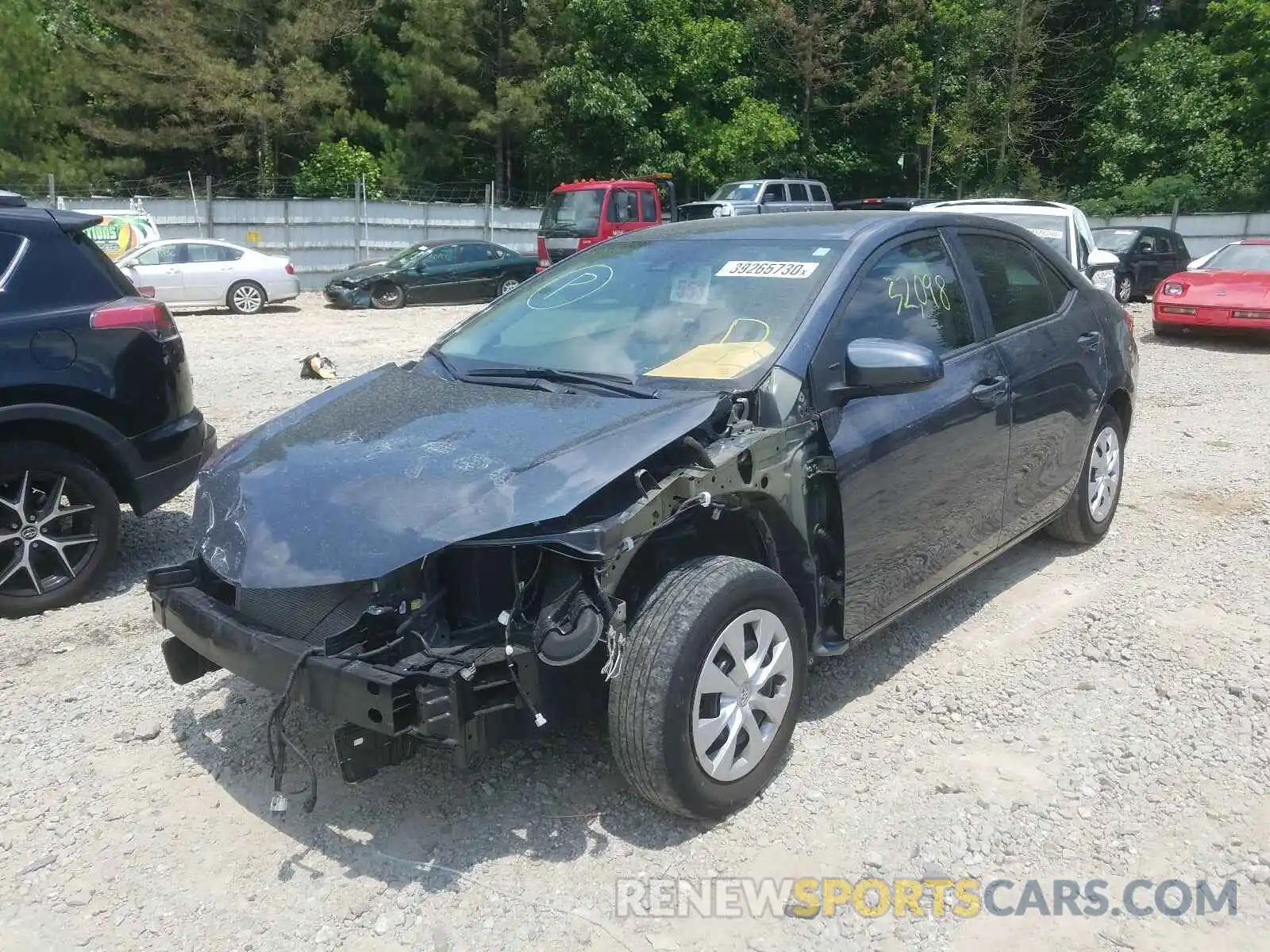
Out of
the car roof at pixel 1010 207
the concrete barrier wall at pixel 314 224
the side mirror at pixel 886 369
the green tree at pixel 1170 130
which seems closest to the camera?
the side mirror at pixel 886 369

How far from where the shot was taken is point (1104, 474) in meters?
5.39

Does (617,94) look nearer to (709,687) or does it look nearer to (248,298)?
(248,298)

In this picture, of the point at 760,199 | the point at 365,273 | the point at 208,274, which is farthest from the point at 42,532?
the point at 760,199

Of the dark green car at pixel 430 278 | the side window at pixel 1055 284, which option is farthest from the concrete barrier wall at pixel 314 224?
the side window at pixel 1055 284

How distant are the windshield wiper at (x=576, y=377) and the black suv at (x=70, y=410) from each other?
1.96 meters

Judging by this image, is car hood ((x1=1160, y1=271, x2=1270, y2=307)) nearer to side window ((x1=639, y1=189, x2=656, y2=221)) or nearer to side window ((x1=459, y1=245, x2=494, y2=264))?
side window ((x1=639, y1=189, x2=656, y2=221))

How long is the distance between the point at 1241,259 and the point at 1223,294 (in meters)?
1.31

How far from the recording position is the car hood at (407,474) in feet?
9.16

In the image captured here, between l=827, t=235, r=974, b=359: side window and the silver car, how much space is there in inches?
645

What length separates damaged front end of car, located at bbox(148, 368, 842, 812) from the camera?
8.95ft

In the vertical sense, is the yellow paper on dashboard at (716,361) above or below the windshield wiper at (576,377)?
above

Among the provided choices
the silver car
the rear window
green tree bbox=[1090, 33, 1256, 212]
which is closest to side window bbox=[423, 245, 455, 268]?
the silver car

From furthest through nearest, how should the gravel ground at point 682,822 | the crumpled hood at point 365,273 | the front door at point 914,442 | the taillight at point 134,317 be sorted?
the crumpled hood at point 365,273 → the taillight at point 134,317 → the front door at point 914,442 → the gravel ground at point 682,822

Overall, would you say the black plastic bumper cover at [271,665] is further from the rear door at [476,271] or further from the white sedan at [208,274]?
the rear door at [476,271]
